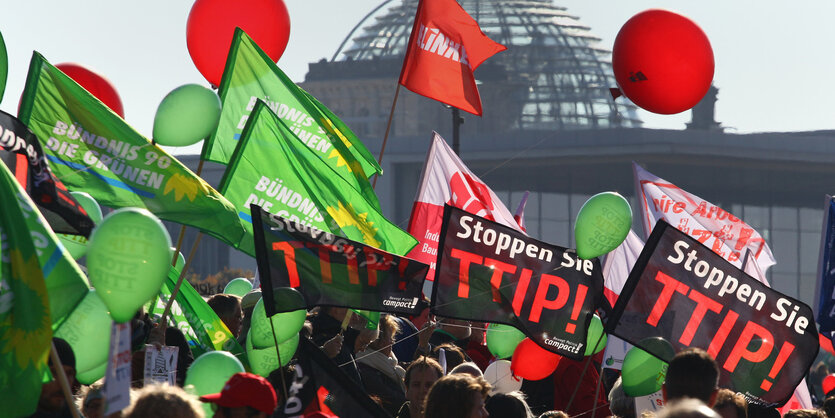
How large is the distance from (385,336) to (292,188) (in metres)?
1.03

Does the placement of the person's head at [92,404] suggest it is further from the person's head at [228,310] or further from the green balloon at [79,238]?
the person's head at [228,310]

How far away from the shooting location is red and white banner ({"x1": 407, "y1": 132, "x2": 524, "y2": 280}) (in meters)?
9.52

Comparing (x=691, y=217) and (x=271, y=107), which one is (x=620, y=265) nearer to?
(x=691, y=217)

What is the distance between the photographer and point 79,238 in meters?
7.01

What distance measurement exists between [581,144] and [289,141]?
45131mm

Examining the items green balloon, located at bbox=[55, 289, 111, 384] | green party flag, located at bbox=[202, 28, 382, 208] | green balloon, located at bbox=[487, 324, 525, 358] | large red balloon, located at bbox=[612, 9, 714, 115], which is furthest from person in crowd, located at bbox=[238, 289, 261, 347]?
large red balloon, located at bbox=[612, 9, 714, 115]

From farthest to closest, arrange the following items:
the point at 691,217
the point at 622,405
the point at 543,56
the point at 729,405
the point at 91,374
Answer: the point at 543,56 → the point at 691,217 → the point at 622,405 → the point at 729,405 → the point at 91,374

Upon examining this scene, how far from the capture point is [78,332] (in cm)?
496

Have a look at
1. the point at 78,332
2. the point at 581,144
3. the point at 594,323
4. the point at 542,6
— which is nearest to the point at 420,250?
the point at 594,323

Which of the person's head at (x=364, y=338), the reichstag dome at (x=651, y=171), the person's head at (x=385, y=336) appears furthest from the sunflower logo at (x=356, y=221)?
the reichstag dome at (x=651, y=171)

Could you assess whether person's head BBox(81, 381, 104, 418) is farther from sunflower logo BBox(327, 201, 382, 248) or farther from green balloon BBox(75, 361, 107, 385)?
sunflower logo BBox(327, 201, 382, 248)

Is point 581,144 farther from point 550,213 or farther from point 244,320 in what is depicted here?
point 244,320

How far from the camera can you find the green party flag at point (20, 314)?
4047 millimetres

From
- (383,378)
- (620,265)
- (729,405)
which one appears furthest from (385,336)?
(620,265)
